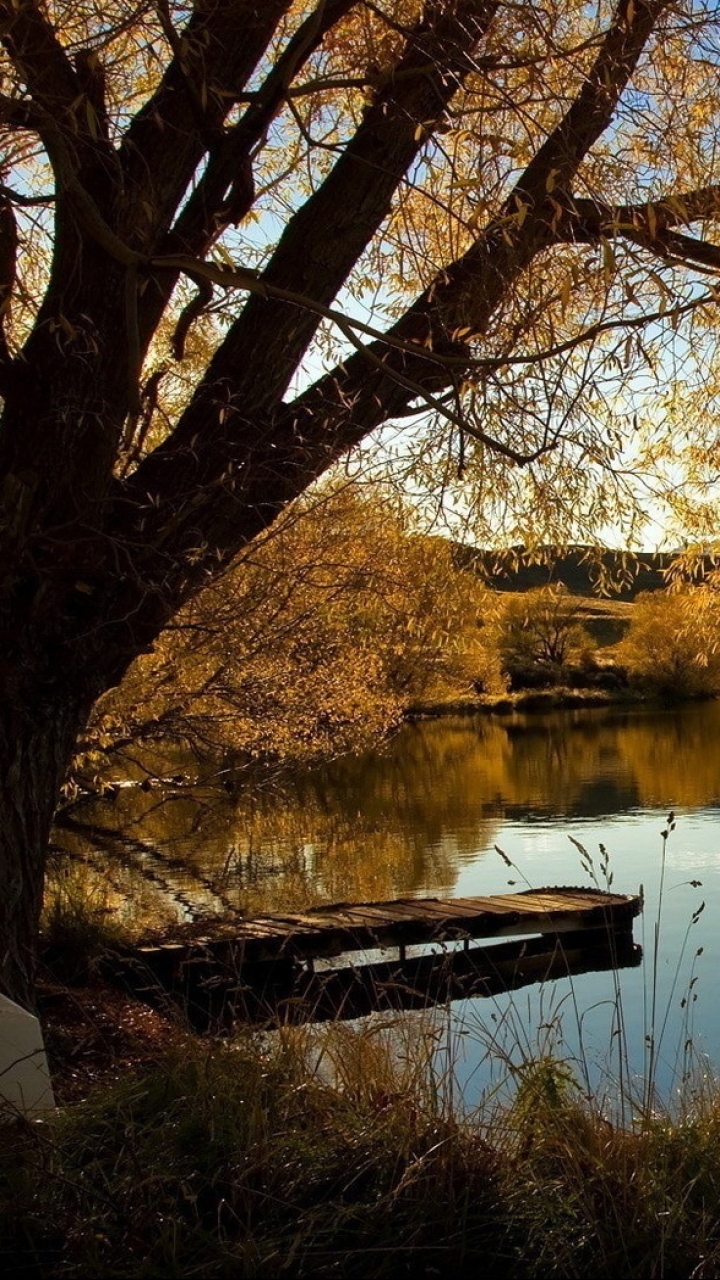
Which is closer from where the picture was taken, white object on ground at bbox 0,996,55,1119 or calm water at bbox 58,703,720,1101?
white object on ground at bbox 0,996,55,1119

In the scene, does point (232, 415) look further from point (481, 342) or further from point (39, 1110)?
point (39, 1110)

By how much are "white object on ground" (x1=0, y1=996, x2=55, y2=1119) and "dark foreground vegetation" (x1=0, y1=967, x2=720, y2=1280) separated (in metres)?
0.11

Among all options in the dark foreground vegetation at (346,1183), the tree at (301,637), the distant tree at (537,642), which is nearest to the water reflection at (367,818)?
the tree at (301,637)

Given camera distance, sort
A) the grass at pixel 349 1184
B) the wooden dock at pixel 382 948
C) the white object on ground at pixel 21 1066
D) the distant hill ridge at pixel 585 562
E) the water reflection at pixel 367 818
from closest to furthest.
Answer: the grass at pixel 349 1184, the white object on ground at pixel 21 1066, the distant hill ridge at pixel 585 562, the wooden dock at pixel 382 948, the water reflection at pixel 367 818

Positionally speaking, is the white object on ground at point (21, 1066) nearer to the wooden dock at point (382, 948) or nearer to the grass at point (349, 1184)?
the grass at point (349, 1184)

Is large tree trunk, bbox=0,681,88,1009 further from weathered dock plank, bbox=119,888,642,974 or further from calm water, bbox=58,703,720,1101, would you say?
weathered dock plank, bbox=119,888,642,974

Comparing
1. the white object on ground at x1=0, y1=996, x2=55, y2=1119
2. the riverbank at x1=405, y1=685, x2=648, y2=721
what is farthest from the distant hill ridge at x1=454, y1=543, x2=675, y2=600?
the riverbank at x1=405, y1=685, x2=648, y2=721

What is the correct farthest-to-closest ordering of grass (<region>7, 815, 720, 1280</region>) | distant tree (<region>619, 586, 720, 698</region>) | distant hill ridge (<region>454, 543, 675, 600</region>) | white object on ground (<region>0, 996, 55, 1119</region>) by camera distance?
distant tree (<region>619, 586, 720, 698</region>) < distant hill ridge (<region>454, 543, 675, 600</region>) < white object on ground (<region>0, 996, 55, 1119</region>) < grass (<region>7, 815, 720, 1280</region>)

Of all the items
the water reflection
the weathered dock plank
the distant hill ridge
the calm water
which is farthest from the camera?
the water reflection

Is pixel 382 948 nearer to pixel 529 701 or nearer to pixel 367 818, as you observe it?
pixel 367 818

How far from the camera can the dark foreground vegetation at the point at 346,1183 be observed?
2756 millimetres

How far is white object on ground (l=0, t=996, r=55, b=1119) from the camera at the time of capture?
3402 millimetres

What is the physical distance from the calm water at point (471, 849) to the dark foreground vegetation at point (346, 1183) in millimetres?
3534

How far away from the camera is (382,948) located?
10906 millimetres
